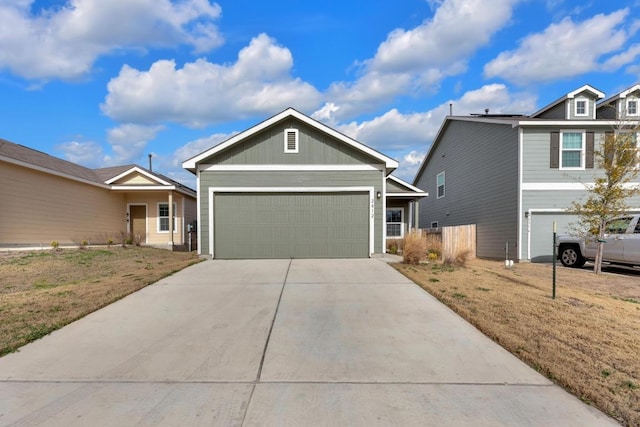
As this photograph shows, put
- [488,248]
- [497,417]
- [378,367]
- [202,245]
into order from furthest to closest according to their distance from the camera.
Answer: [488,248] < [202,245] < [378,367] < [497,417]

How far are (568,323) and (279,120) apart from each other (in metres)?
10.1

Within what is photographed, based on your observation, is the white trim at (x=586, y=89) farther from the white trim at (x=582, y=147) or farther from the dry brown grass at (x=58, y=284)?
the dry brown grass at (x=58, y=284)

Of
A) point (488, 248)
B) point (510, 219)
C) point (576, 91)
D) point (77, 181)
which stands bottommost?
point (488, 248)

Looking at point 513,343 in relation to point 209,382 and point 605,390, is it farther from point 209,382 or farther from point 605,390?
point 209,382

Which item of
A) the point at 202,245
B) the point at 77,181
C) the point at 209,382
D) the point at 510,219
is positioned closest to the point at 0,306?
the point at 209,382

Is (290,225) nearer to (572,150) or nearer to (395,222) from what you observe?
(395,222)

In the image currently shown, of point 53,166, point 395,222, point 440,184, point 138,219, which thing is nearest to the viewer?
point 53,166

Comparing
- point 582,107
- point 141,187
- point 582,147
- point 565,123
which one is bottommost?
point 141,187

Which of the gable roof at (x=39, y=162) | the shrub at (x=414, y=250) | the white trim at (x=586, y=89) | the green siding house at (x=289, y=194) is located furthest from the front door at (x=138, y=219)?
the white trim at (x=586, y=89)

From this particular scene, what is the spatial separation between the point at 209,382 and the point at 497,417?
8.81ft

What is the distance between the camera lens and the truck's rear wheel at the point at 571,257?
1324 centimetres

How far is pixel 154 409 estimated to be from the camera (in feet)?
11.3

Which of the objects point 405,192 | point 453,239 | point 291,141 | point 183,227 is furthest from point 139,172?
point 453,239

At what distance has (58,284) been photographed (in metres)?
8.94
